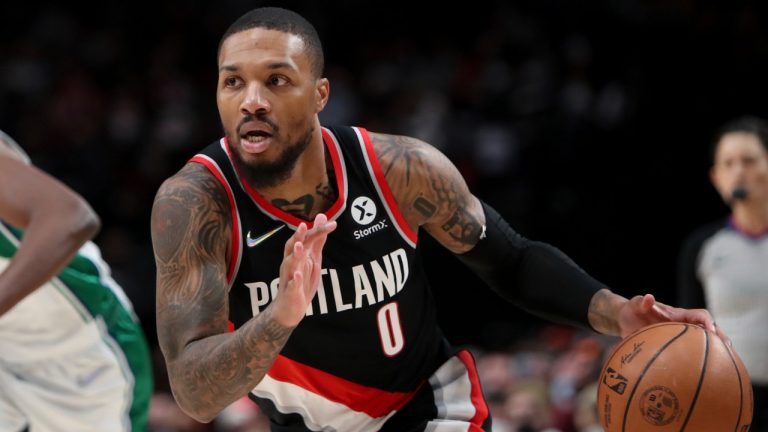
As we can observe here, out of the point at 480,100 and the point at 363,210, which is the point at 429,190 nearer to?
the point at 363,210

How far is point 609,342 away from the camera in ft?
25.4

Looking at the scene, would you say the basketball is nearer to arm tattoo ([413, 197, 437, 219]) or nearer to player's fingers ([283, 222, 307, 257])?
arm tattoo ([413, 197, 437, 219])

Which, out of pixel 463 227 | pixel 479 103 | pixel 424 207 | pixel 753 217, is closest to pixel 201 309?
pixel 424 207

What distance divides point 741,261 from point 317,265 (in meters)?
3.63

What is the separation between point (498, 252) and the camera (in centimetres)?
388

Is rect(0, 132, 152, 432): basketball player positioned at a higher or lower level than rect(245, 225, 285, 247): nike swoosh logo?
lower

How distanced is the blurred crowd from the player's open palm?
5.46 metres

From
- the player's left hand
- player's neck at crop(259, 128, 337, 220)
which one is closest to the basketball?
the player's left hand

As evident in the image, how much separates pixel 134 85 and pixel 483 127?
3.36 m

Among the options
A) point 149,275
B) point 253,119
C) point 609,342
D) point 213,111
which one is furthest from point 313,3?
point 253,119

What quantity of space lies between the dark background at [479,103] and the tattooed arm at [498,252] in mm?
5179

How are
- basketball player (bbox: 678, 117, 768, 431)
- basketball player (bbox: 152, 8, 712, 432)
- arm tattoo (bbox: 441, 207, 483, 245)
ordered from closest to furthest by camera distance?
basketball player (bbox: 152, 8, 712, 432), arm tattoo (bbox: 441, 207, 483, 245), basketball player (bbox: 678, 117, 768, 431)

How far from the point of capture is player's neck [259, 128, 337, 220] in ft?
11.4

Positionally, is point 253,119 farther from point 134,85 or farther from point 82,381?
point 134,85
